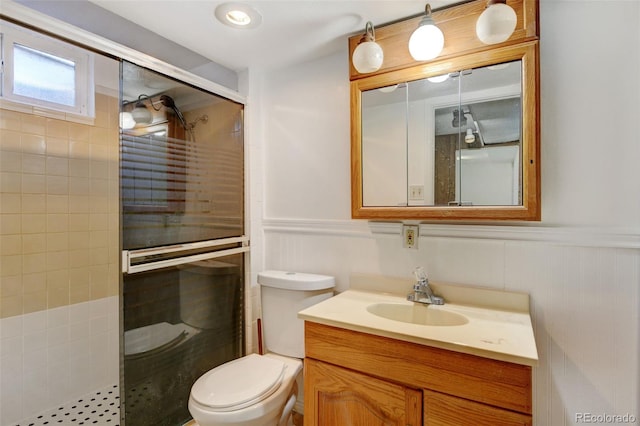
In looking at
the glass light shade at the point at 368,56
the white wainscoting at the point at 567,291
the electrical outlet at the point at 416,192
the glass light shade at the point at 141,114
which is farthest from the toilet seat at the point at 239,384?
the glass light shade at the point at 368,56

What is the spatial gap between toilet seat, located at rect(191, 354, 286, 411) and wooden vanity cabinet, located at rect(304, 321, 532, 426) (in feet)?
0.72

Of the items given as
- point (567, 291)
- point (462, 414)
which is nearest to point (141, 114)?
point (462, 414)

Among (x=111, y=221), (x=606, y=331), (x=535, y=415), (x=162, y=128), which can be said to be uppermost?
(x=162, y=128)

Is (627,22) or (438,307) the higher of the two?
(627,22)

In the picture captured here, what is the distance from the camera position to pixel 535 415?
51.5 inches

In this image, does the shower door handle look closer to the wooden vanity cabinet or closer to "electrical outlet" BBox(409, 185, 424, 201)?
the wooden vanity cabinet

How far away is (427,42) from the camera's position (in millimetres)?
1270

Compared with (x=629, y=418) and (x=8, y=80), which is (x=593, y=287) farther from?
(x=8, y=80)

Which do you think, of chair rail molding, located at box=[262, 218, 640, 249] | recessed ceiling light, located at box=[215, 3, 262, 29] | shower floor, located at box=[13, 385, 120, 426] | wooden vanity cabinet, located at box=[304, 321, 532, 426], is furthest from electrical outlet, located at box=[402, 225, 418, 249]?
shower floor, located at box=[13, 385, 120, 426]

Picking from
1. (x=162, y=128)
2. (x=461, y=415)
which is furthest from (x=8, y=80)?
(x=461, y=415)

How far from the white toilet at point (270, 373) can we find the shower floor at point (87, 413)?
794 millimetres

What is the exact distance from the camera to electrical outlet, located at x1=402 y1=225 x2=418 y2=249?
153 centimetres

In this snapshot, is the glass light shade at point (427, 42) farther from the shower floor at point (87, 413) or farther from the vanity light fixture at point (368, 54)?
the shower floor at point (87, 413)

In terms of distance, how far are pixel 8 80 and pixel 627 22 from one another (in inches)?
104
